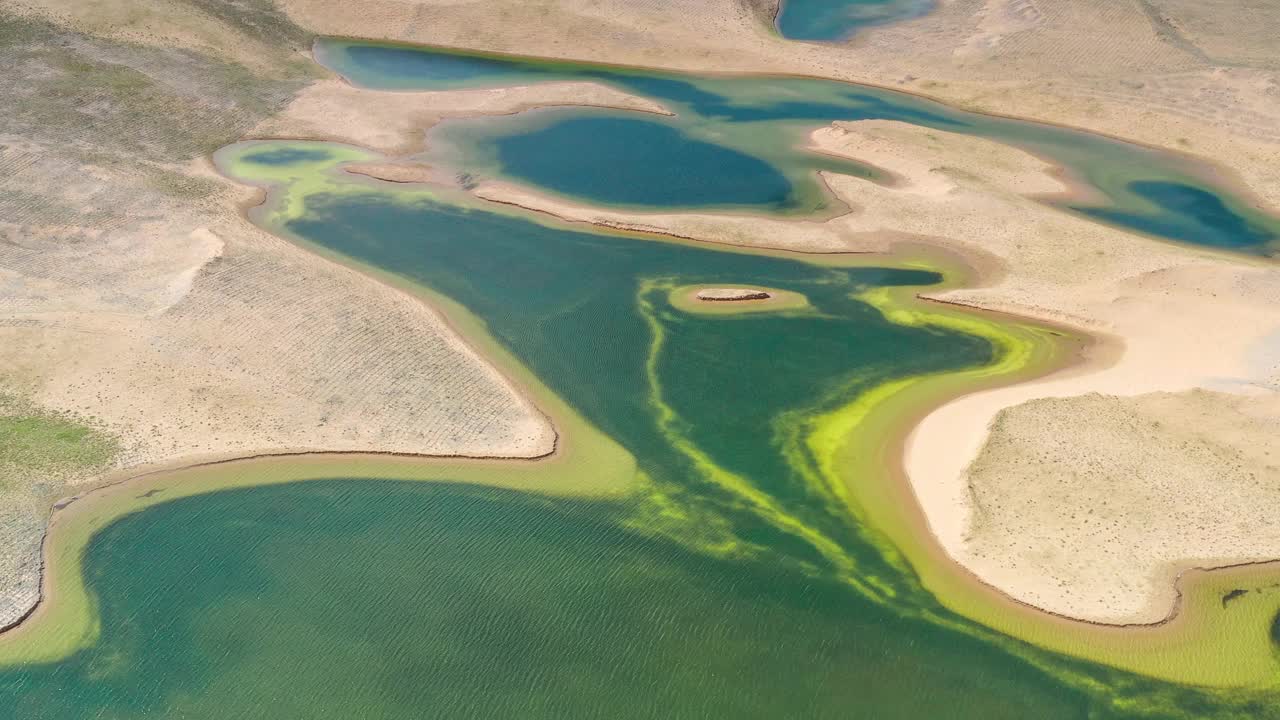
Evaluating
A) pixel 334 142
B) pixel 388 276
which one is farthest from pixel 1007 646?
pixel 334 142

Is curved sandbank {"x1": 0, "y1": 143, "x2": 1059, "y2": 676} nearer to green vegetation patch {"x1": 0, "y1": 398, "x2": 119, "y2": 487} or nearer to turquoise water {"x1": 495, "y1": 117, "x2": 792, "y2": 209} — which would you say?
green vegetation patch {"x1": 0, "y1": 398, "x2": 119, "y2": 487}

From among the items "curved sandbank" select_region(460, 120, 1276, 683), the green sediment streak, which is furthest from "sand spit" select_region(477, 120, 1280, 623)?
the green sediment streak

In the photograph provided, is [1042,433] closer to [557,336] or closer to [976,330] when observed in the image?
[976,330]

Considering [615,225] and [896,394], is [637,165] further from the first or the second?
[896,394]

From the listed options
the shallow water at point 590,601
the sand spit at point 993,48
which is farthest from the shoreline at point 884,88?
the shallow water at point 590,601

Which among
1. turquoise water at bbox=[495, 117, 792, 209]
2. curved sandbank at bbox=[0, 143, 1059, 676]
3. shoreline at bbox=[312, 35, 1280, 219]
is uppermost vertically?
shoreline at bbox=[312, 35, 1280, 219]

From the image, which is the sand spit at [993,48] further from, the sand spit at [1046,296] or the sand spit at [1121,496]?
the sand spit at [1121,496]

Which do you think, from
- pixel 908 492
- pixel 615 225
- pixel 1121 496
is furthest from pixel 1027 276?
pixel 615 225
